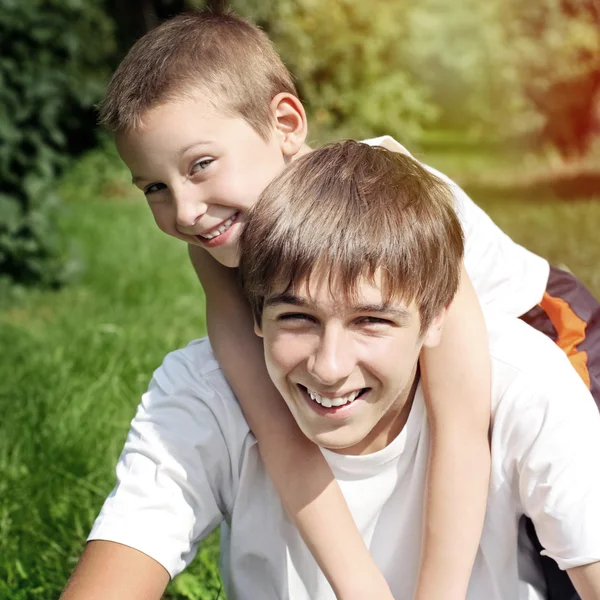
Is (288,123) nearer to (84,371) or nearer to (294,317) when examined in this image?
(294,317)

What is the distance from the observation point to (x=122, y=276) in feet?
20.6

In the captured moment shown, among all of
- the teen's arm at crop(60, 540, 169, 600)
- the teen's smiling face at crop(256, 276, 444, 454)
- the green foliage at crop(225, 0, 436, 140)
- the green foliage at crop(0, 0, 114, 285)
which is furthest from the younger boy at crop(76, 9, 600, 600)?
the green foliage at crop(225, 0, 436, 140)

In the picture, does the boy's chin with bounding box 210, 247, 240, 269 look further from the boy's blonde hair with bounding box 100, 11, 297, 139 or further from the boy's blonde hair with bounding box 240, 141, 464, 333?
the boy's blonde hair with bounding box 100, 11, 297, 139

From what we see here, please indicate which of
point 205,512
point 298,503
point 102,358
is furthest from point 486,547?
point 102,358

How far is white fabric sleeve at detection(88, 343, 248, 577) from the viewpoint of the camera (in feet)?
6.84

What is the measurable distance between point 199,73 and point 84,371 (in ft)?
7.45

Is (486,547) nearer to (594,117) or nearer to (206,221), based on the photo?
(206,221)

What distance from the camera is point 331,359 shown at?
6.21 ft

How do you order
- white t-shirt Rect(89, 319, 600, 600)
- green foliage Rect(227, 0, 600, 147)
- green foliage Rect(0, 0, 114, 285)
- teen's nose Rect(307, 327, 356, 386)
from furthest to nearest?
green foliage Rect(227, 0, 600, 147) < green foliage Rect(0, 0, 114, 285) < white t-shirt Rect(89, 319, 600, 600) < teen's nose Rect(307, 327, 356, 386)

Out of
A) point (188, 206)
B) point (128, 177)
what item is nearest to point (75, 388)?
point (188, 206)

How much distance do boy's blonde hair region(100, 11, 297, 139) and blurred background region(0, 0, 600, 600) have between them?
0.31 meters

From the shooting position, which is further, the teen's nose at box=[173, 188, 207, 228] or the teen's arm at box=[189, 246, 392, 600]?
the teen's nose at box=[173, 188, 207, 228]

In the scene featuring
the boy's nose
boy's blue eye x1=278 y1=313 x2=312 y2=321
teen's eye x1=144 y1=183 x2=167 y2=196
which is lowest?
boy's blue eye x1=278 y1=313 x2=312 y2=321

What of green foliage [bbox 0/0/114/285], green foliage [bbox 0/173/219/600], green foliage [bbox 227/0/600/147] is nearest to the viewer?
green foliage [bbox 0/173/219/600]
